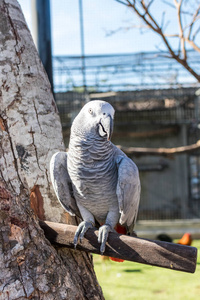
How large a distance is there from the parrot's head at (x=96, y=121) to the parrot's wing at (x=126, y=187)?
146 mm

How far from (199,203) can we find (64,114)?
250 cm

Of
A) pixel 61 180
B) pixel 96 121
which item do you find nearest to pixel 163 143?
pixel 61 180

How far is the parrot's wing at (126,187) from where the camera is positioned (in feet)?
3.75

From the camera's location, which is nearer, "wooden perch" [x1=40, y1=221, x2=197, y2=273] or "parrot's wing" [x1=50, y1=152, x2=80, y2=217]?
"wooden perch" [x1=40, y1=221, x2=197, y2=273]

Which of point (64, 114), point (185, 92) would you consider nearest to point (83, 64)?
point (64, 114)

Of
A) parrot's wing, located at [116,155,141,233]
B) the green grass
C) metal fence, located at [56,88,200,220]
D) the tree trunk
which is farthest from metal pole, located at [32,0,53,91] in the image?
metal fence, located at [56,88,200,220]

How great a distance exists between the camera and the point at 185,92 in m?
4.70

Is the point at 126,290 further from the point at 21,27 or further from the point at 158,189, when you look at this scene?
the point at 158,189

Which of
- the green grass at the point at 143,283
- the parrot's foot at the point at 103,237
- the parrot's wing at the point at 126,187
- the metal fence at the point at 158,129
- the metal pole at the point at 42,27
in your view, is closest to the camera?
the parrot's foot at the point at 103,237

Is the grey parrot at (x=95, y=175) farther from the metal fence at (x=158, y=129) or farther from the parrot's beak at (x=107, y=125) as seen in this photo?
the metal fence at (x=158, y=129)

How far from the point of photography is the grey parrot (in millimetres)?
1079

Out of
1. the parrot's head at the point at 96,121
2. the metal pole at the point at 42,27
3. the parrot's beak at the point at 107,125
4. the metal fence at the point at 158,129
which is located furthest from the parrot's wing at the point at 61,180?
the metal fence at the point at 158,129

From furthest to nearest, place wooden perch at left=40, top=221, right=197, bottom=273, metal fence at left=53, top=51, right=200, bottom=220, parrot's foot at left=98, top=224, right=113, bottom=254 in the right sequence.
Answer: metal fence at left=53, top=51, right=200, bottom=220 → parrot's foot at left=98, top=224, right=113, bottom=254 → wooden perch at left=40, top=221, right=197, bottom=273

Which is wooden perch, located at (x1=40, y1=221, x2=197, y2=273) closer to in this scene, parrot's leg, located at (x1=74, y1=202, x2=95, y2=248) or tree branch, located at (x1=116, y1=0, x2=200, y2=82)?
parrot's leg, located at (x1=74, y1=202, x2=95, y2=248)
